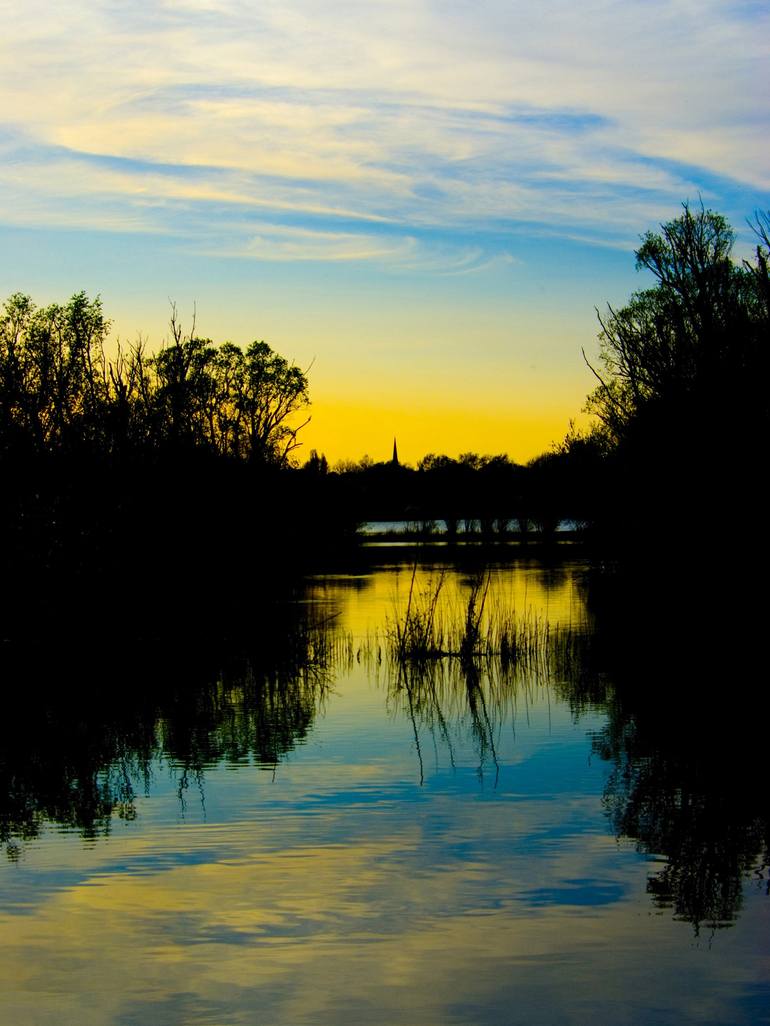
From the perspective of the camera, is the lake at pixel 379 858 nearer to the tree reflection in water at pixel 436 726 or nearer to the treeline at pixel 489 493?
the tree reflection in water at pixel 436 726

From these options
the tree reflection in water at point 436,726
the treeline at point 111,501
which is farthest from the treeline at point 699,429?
the treeline at point 111,501

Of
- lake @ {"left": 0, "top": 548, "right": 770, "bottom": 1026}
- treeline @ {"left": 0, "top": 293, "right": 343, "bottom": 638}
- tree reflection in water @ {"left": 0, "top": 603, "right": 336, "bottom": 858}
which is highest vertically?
treeline @ {"left": 0, "top": 293, "right": 343, "bottom": 638}

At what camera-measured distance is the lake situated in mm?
5602

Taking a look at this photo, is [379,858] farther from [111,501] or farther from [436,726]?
[111,501]

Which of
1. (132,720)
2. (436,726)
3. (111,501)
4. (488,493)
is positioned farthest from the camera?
(488,493)

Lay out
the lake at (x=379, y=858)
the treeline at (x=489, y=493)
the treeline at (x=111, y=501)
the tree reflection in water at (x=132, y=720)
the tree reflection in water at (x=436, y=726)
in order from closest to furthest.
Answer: the lake at (x=379, y=858) < the tree reflection in water at (x=436, y=726) < the tree reflection in water at (x=132, y=720) < the treeline at (x=111, y=501) < the treeline at (x=489, y=493)

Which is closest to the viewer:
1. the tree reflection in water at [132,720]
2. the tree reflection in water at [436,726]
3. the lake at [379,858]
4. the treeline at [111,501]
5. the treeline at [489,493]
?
the lake at [379,858]

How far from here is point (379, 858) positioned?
306 inches

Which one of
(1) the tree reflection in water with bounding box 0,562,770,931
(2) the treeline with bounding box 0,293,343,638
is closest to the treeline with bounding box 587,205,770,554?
(1) the tree reflection in water with bounding box 0,562,770,931

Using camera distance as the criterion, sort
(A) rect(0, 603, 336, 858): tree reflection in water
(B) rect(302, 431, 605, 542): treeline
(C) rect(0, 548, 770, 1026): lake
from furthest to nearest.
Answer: (B) rect(302, 431, 605, 542): treeline
(A) rect(0, 603, 336, 858): tree reflection in water
(C) rect(0, 548, 770, 1026): lake

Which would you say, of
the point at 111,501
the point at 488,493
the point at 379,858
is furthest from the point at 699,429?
the point at 488,493

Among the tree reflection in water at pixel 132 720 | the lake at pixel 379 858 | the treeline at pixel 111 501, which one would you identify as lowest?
the lake at pixel 379 858

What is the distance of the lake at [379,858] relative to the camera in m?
5.60

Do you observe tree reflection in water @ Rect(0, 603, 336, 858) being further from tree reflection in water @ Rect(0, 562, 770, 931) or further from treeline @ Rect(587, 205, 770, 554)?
treeline @ Rect(587, 205, 770, 554)
